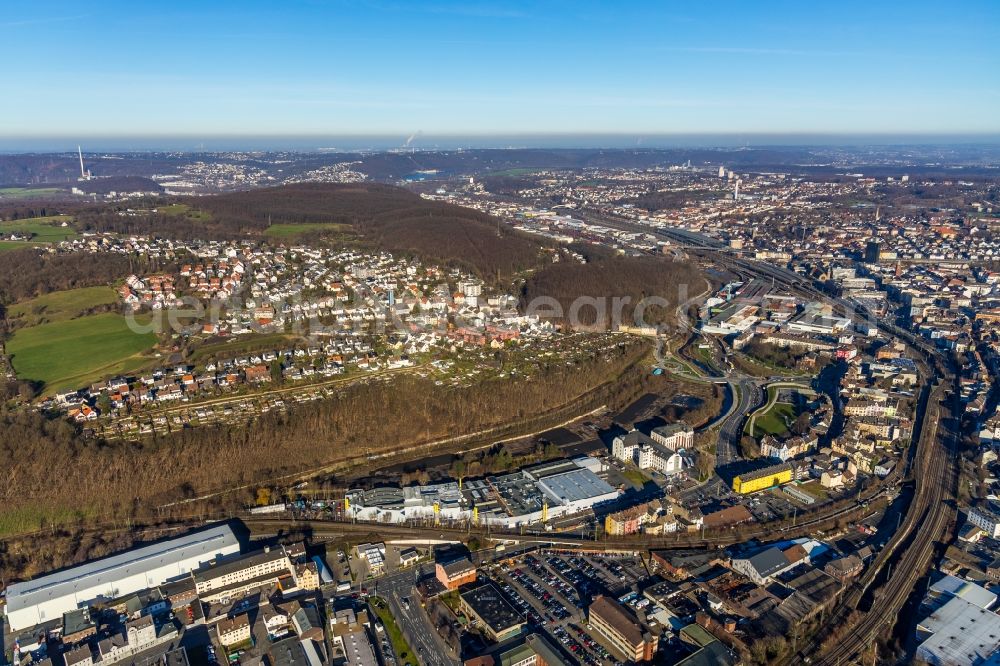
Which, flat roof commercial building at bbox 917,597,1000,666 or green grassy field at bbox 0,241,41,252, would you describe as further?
green grassy field at bbox 0,241,41,252

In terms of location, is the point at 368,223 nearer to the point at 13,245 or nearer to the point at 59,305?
the point at 13,245

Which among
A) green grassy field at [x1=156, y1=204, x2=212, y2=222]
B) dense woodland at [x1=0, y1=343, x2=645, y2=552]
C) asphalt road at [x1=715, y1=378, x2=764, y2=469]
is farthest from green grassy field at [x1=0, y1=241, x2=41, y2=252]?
asphalt road at [x1=715, y1=378, x2=764, y2=469]

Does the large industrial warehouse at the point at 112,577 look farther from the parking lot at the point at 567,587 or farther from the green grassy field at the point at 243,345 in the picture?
the green grassy field at the point at 243,345

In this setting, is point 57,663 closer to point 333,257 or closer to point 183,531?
point 183,531

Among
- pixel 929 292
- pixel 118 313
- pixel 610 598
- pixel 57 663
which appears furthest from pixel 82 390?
pixel 929 292

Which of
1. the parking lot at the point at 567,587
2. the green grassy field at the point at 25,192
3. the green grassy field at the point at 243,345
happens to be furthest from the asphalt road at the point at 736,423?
the green grassy field at the point at 25,192

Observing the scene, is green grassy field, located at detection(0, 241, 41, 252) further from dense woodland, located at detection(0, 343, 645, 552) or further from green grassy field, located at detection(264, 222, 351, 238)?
dense woodland, located at detection(0, 343, 645, 552)
